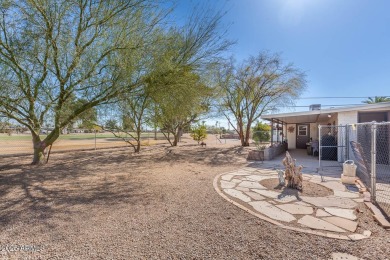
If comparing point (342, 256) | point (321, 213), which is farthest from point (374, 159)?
point (342, 256)

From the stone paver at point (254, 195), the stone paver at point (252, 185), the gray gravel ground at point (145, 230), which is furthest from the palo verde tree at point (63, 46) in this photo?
the stone paver at point (254, 195)

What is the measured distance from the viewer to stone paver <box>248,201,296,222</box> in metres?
3.35

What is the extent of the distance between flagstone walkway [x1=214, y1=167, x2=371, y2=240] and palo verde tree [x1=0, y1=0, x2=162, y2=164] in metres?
4.53

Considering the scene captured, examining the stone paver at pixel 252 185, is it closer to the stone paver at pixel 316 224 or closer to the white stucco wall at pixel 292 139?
the stone paver at pixel 316 224

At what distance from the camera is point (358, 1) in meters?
7.49

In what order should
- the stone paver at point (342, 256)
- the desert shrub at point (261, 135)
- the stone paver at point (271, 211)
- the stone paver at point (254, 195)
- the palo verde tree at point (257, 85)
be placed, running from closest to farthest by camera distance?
the stone paver at point (342, 256), the stone paver at point (271, 211), the stone paver at point (254, 195), the palo verde tree at point (257, 85), the desert shrub at point (261, 135)

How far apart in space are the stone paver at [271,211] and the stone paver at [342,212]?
83 cm

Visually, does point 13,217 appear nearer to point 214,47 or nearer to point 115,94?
point 115,94

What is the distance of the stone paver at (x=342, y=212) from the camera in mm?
3428

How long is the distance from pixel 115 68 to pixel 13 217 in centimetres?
413

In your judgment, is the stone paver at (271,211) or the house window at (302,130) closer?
the stone paver at (271,211)

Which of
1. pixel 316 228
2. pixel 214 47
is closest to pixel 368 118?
pixel 214 47

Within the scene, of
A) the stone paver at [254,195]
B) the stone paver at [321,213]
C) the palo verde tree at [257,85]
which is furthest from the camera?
the palo verde tree at [257,85]

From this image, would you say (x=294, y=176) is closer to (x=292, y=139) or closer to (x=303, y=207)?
(x=303, y=207)
